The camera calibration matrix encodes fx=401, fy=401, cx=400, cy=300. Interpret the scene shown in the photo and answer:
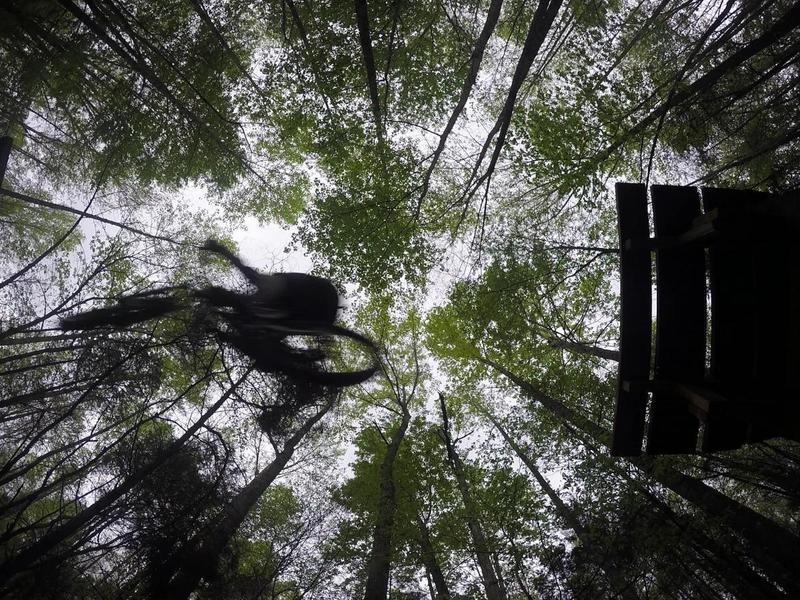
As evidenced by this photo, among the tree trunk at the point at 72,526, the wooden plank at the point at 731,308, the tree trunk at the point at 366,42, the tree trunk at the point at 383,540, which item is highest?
the tree trunk at the point at 366,42

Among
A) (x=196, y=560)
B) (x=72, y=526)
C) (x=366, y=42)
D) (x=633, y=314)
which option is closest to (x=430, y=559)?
(x=196, y=560)

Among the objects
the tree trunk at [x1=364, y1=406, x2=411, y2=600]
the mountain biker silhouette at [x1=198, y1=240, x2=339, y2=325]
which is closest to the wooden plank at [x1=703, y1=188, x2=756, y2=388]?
the mountain biker silhouette at [x1=198, y1=240, x2=339, y2=325]

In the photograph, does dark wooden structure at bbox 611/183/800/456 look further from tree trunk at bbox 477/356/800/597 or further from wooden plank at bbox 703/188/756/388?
tree trunk at bbox 477/356/800/597

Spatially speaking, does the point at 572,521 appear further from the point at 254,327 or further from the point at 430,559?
the point at 254,327

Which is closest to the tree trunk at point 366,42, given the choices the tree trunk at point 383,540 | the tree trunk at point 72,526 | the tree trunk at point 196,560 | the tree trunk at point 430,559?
the tree trunk at point 72,526

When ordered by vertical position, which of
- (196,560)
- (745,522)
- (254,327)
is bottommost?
(196,560)

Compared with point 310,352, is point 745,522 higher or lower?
higher

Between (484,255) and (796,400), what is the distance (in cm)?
553

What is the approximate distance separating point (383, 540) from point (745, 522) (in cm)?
523

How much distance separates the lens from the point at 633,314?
309 centimetres

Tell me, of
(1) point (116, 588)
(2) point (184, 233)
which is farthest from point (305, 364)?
(2) point (184, 233)

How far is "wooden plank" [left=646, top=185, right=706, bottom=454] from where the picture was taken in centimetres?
298

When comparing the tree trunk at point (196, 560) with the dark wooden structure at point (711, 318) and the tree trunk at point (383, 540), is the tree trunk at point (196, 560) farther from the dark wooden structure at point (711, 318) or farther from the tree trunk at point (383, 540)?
the dark wooden structure at point (711, 318)

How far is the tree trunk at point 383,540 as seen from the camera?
20.8 ft
